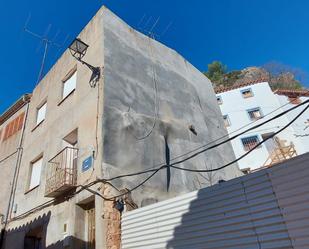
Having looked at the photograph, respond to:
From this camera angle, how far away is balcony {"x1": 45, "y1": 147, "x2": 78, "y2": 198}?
775 centimetres

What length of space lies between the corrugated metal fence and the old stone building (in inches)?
64.9

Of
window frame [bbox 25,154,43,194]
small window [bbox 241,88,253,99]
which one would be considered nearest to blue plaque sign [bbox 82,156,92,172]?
window frame [bbox 25,154,43,194]

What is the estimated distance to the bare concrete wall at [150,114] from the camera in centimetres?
780

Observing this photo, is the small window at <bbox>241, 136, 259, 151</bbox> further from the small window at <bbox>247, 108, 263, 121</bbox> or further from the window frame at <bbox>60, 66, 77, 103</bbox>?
the window frame at <bbox>60, 66, 77, 103</bbox>

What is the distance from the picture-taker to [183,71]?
1348 centimetres

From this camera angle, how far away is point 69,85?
10.9 metres

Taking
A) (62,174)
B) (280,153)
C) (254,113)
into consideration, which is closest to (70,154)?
(62,174)

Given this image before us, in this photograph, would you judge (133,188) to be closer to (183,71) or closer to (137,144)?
(137,144)

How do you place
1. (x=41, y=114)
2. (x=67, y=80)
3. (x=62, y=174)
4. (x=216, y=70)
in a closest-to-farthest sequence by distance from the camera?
(x=62, y=174)
(x=67, y=80)
(x=41, y=114)
(x=216, y=70)

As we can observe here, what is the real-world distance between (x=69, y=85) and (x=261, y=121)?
72.3 feet

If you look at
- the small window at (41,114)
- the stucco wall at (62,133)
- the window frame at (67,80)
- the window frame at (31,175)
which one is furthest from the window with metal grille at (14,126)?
the window frame at (67,80)

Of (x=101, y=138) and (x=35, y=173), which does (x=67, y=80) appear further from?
(x=101, y=138)

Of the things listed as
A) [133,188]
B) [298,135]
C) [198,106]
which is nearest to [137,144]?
[133,188]

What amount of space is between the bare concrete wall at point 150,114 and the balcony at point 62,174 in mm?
1457
